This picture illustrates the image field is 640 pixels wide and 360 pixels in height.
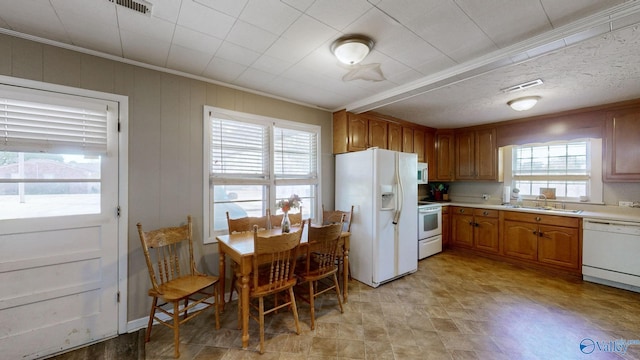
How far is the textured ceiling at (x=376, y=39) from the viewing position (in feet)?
5.16

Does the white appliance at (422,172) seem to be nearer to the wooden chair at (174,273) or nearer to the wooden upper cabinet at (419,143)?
the wooden upper cabinet at (419,143)

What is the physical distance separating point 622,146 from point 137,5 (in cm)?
556

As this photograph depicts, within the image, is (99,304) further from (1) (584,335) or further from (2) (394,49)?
(1) (584,335)

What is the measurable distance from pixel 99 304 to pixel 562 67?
4.74m

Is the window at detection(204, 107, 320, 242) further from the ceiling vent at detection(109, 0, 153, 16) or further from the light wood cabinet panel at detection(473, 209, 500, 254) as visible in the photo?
the light wood cabinet panel at detection(473, 209, 500, 254)

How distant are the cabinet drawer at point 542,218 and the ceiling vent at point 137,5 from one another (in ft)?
16.7

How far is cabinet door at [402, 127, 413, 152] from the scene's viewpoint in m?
4.35

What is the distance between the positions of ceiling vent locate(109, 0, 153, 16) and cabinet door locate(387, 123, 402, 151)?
3.44m

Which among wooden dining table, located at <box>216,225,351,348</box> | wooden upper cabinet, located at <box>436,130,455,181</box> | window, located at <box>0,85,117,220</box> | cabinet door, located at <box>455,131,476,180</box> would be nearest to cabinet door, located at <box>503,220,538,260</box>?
cabinet door, located at <box>455,131,476,180</box>

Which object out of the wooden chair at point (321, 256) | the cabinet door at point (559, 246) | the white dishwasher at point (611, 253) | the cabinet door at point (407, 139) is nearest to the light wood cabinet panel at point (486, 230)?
the cabinet door at point (559, 246)

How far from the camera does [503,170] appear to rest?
4.52 metres

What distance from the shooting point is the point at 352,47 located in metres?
1.90

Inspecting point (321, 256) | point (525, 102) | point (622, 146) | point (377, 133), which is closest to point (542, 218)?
point (622, 146)

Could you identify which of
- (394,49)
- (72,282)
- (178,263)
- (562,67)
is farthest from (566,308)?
(72,282)
